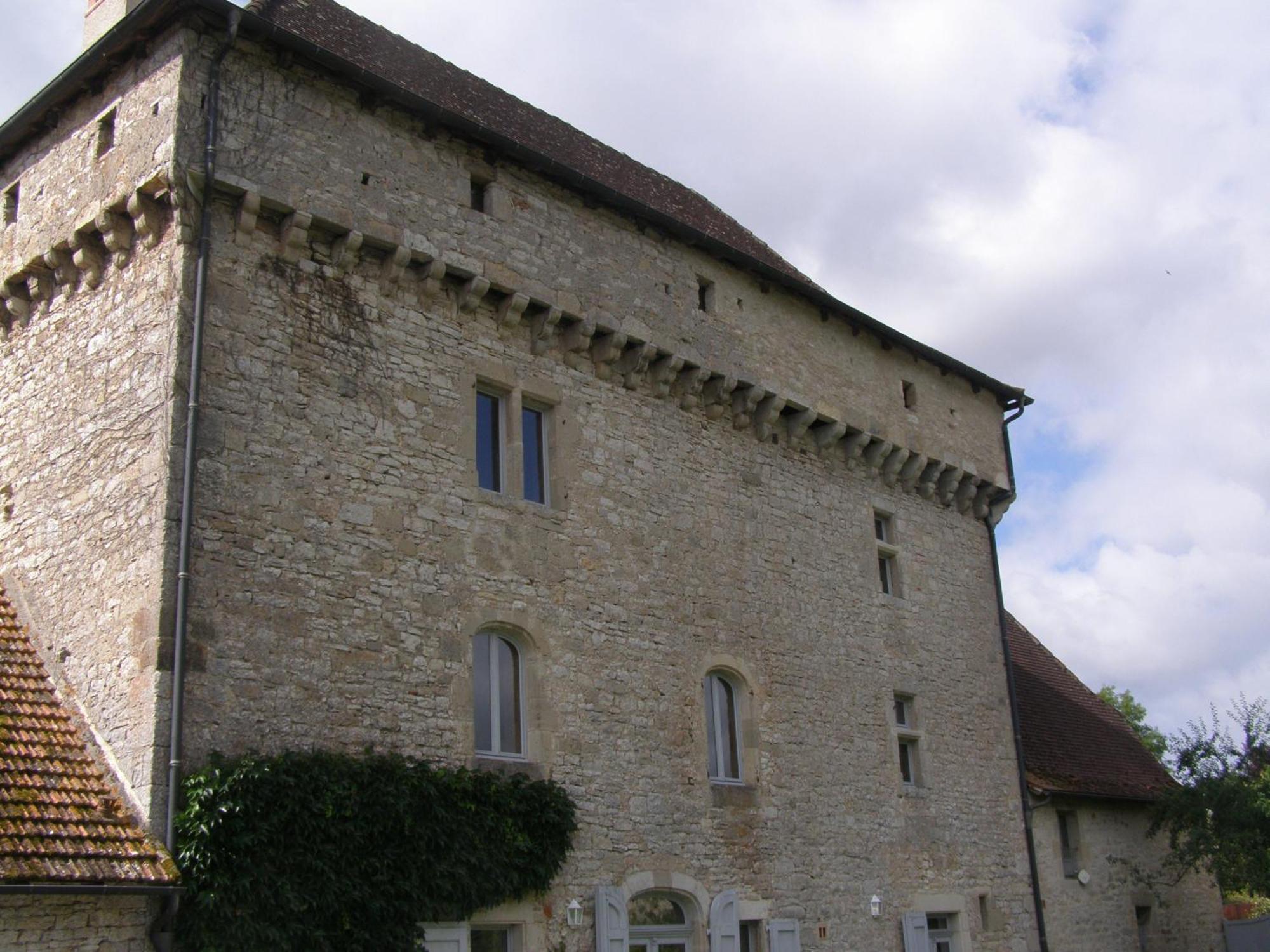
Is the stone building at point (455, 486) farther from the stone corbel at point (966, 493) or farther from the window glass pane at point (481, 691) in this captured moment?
the stone corbel at point (966, 493)

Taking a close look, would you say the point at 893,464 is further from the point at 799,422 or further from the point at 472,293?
the point at 472,293

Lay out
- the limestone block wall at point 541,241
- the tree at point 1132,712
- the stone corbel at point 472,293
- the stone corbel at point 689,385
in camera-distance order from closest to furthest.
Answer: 1. the limestone block wall at point 541,241
2. the stone corbel at point 472,293
3. the stone corbel at point 689,385
4. the tree at point 1132,712

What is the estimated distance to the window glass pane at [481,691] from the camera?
1112 centimetres

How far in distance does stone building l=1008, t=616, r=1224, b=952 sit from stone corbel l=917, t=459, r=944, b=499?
3.51 metres

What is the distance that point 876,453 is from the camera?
16438mm

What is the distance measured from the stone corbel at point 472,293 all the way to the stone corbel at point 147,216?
8.82 feet

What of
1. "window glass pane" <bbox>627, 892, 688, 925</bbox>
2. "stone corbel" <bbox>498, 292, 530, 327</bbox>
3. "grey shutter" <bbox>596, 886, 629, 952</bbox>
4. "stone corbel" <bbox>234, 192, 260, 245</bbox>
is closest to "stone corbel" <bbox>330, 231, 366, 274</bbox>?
"stone corbel" <bbox>234, 192, 260, 245</bbox>

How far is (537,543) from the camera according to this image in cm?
1191

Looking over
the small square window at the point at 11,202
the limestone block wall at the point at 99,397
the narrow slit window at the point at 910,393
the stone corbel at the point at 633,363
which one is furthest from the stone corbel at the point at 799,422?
the small square window at the point at 11,202

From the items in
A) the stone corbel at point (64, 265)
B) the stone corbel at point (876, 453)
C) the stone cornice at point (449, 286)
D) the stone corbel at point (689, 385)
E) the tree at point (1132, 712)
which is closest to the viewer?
the stone cornice at point (449, 286)

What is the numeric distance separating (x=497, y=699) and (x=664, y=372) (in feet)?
13.4

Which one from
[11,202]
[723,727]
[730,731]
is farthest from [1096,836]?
[11,202]

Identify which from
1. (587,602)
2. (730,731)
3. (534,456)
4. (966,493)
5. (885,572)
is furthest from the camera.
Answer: (966,493)

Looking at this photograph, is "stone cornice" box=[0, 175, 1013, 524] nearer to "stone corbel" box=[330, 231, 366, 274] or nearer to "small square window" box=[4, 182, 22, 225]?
"stone corbel" box=[330, 231, 366, 274]
